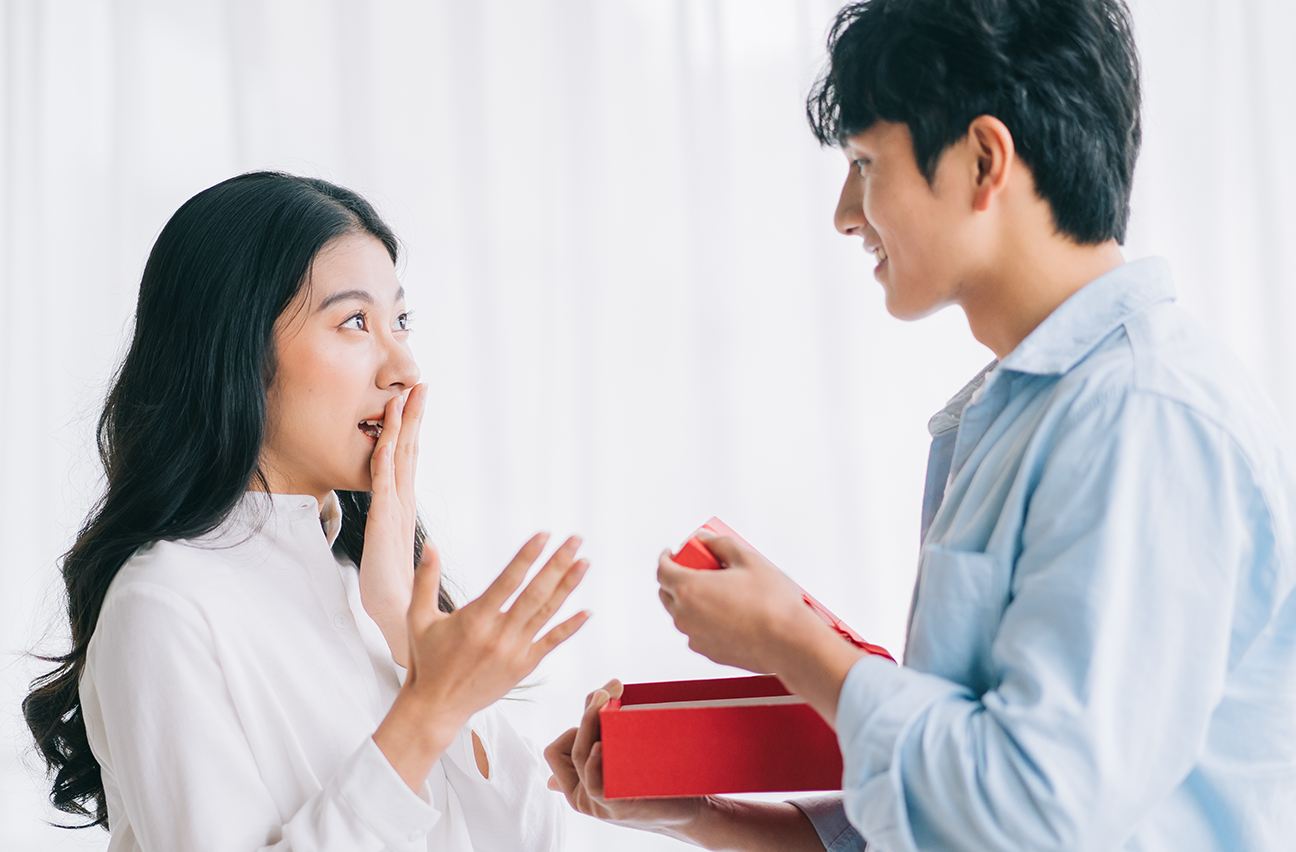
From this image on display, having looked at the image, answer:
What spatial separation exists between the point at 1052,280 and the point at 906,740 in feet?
1.37

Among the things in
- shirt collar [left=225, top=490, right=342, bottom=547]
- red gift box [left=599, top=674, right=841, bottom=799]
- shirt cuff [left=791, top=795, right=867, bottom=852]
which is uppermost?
shirt collar [left=225, top=490, right=342, bottom=547]

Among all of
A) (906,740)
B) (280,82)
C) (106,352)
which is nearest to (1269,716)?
(906,740)

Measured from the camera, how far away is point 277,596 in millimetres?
1170

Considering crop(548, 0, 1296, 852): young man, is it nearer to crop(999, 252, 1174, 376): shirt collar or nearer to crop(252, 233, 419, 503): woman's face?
crop(999, 252, 1174, 376): shirt collar

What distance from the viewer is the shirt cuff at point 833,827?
3.52 ft

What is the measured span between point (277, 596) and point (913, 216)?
842 millimetres

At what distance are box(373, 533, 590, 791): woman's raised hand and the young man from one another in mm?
127

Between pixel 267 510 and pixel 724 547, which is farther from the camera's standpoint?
pixel 267 510

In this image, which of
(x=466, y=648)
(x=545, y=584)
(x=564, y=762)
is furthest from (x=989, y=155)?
(x=564, y=762)

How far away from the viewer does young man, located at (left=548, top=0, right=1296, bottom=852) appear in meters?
0.66

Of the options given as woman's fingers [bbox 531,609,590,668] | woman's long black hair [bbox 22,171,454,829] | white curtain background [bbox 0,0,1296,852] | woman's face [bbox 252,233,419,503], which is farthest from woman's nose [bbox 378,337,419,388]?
white curtain background [bbox 0,0,1296,852]

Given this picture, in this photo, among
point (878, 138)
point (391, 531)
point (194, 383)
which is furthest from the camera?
point (391, 531)

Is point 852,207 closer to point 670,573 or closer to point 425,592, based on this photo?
point 670,573

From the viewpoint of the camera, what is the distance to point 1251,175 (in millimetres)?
2383
